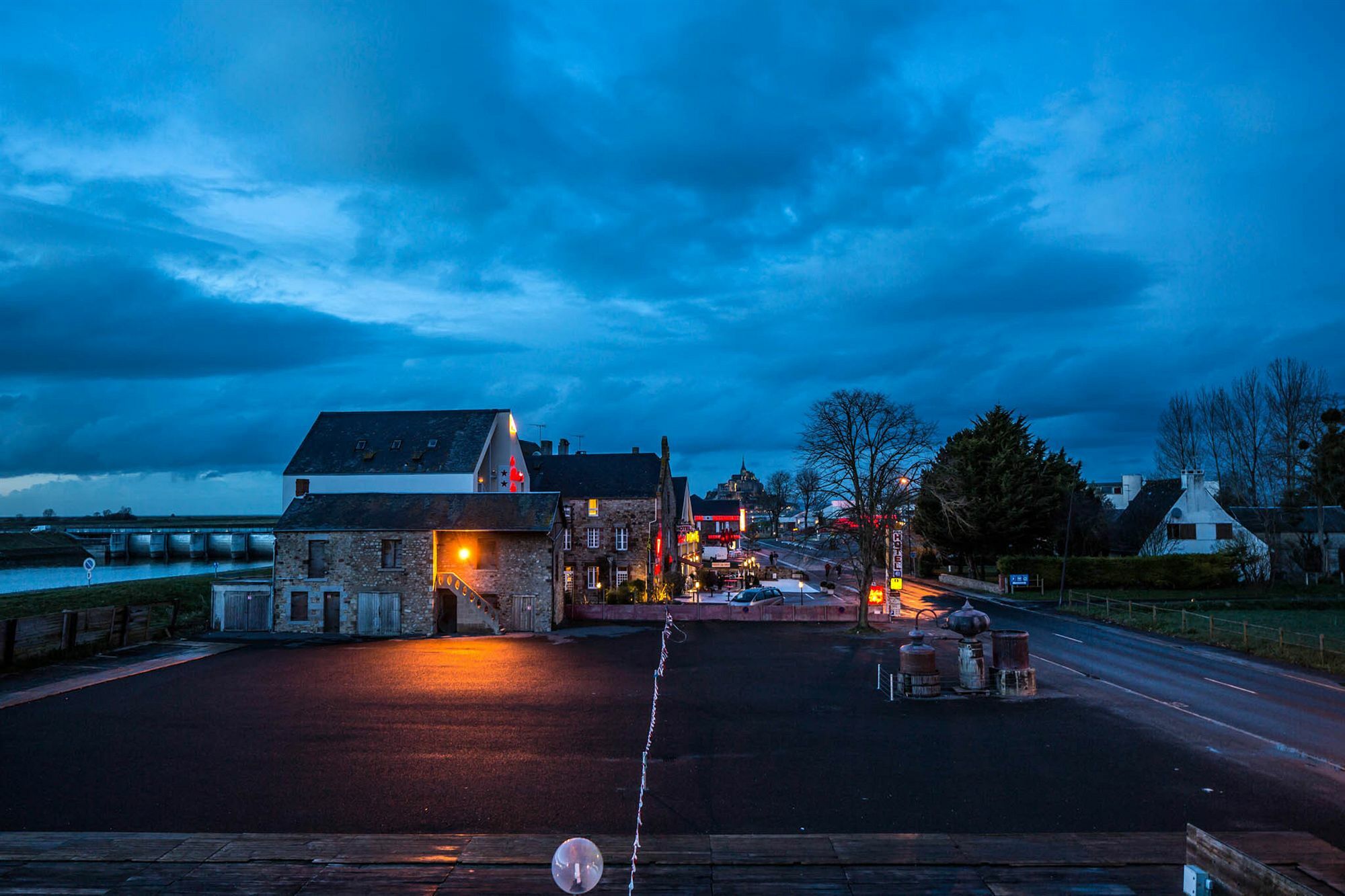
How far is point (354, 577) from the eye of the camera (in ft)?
112

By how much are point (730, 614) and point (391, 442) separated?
23824 millimetres

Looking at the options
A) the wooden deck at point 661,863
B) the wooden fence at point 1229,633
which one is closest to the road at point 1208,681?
the wooden fence at point 1229,633

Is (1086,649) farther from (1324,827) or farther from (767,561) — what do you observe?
(767,561)

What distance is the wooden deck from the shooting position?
8.76 m

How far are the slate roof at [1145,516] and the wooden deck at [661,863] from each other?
54.4 metres

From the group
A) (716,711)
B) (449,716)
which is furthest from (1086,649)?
(449,716)

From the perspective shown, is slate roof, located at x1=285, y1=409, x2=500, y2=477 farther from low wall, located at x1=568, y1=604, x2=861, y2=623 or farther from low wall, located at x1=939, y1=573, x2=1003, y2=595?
low wall, located at x1=939, y1=573, x2=1003, y2=595

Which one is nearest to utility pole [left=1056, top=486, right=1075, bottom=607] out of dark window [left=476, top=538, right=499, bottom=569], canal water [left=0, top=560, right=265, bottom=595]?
dark window [left=476, top=538, right=499, bottom=569]

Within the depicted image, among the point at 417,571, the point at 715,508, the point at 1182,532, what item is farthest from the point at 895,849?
the point at 715,508

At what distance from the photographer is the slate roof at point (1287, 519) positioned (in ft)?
171

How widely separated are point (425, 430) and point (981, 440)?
124ft

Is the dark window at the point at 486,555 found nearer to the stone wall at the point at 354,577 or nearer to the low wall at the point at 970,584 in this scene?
the stone wall at the point at 354,577

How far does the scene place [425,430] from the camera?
47438 millimetres

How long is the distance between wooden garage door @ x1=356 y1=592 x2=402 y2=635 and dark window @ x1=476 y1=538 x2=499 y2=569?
12.3ft
